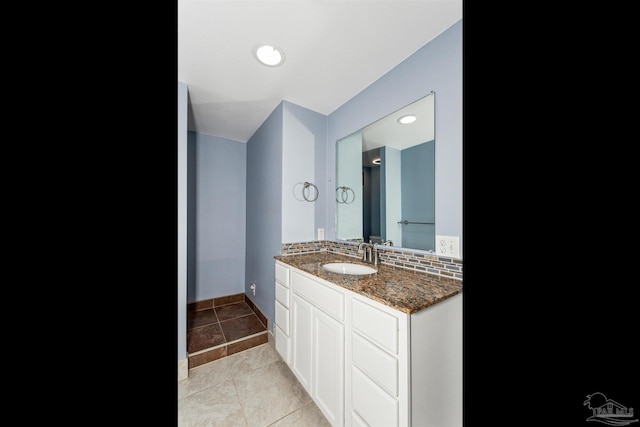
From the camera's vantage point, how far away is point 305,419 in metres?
1.22

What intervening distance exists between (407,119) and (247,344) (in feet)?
5.87

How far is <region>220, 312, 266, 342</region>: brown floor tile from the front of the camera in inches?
75.1

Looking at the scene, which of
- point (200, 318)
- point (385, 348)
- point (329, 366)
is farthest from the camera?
point (200, 318)

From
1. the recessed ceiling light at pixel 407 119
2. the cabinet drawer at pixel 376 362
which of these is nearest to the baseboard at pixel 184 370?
the cabinet drawer at pixel 376 362

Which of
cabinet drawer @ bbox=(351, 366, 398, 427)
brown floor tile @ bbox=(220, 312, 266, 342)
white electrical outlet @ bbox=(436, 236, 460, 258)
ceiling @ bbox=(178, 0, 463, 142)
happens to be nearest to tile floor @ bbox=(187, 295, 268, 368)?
brown floor tile @ bbox=(220, 312, 266, 342)

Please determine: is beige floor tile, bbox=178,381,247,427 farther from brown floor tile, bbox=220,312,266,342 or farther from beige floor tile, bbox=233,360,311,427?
brown floor tile, bbox=220,312,266,342

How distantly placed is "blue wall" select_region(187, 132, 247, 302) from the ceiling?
2.39ft

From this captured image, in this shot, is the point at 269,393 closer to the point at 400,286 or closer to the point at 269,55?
the point at 400,286

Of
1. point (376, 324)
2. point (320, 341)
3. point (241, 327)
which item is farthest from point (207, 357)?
point (376, 324)
